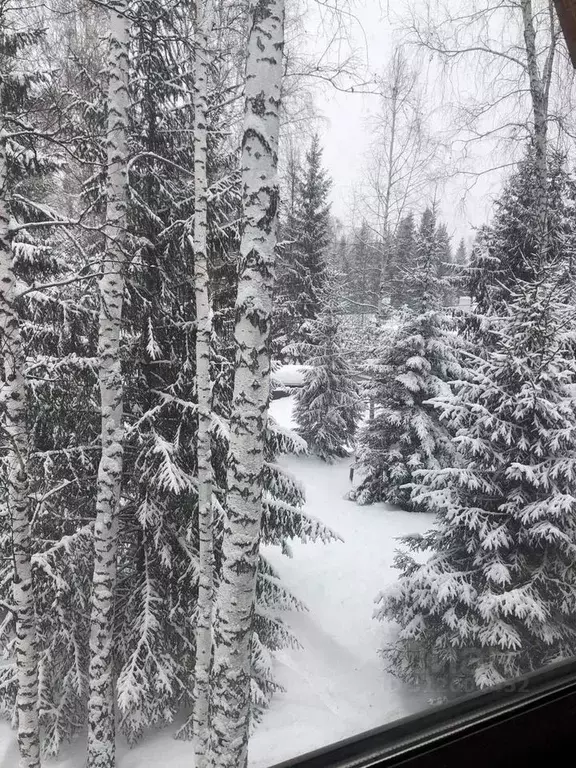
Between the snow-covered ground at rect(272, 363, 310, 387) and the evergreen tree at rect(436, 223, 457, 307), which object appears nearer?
the evergreen tree at rect(436, 223, 457, 307)

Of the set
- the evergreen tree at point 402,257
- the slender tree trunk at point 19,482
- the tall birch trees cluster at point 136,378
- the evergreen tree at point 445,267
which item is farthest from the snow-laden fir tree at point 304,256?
the slender tree trunk at point 19,482

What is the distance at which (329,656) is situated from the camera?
15.1 feet

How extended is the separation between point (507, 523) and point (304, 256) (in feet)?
13.7

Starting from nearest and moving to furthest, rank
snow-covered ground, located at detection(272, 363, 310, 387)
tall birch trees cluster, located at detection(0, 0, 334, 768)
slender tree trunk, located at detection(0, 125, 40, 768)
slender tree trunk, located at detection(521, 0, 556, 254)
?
tall birch trees cluster, located at detection(0, 0, 334, 768), slender tree trunk, located at detection(0, 125, 40, 768), slender tree trunk, located at detection(521, 0, 556, 254), snow-covered ground, located at detection(272, 363, 310, 387)

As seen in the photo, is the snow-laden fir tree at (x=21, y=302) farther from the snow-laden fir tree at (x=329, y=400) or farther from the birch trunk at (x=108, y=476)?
the snow-laden fir tree at (x=329, y=400)

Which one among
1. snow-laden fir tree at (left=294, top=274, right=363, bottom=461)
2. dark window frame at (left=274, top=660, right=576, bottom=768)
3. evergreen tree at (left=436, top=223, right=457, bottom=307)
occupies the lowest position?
snow-laden fir tree at (left=294, top=274, right=363, bottom=461)

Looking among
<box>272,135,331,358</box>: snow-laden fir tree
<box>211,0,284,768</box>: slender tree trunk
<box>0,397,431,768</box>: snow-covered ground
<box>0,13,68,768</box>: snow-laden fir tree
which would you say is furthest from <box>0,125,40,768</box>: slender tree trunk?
<box>272,135,331,358</box>: snow-laden fir tree

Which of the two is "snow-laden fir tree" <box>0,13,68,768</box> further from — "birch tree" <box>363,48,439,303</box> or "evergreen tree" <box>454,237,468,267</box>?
"evergreen tree" <box>454,237,468,267</box>

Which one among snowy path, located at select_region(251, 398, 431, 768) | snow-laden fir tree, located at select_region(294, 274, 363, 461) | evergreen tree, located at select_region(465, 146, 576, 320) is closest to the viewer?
snowy path, located at select_region(251, 398, 431, 768)

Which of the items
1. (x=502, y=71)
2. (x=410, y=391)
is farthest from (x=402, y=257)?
(x=410, y=391)

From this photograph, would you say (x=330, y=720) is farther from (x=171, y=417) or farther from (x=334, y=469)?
(x=334, y=469)

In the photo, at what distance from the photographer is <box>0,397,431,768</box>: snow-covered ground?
3.31 meters

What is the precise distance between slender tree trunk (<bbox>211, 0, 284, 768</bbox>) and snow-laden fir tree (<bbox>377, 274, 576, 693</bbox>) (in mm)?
1783

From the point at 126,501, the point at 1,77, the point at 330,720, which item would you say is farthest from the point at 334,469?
the point at 1,77
